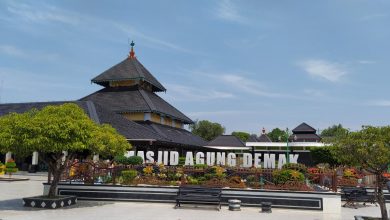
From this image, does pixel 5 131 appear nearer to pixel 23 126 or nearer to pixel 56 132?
pixel 23 126

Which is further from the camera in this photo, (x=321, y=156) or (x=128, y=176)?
(x=321, y=156)

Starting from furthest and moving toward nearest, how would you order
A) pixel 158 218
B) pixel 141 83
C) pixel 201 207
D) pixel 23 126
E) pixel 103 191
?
1. pixel 141 83
2. pixel 103 191
3. pixel 201 207
4. pixel 23 126
5. pixel 158 218

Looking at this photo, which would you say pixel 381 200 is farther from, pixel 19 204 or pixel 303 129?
pixel 303 129

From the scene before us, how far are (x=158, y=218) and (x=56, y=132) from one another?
449 cm

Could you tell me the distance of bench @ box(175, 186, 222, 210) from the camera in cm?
1423

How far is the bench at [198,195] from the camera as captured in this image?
46.7 ft

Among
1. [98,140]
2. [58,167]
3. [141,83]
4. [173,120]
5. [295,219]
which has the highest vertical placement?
[141,83]

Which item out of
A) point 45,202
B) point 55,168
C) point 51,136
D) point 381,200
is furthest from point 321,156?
point 51,136

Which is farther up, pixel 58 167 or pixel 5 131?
pixel 5 131

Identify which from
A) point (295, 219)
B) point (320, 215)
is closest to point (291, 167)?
point (320, 215)

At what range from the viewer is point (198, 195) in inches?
569

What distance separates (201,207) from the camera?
14359 millimetres

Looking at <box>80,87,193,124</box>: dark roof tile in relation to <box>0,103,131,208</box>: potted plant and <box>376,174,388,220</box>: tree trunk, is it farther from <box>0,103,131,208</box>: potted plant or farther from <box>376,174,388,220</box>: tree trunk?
<box>376,174,388,220</box>: tree trunk

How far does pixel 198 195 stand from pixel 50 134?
562 centimetres
